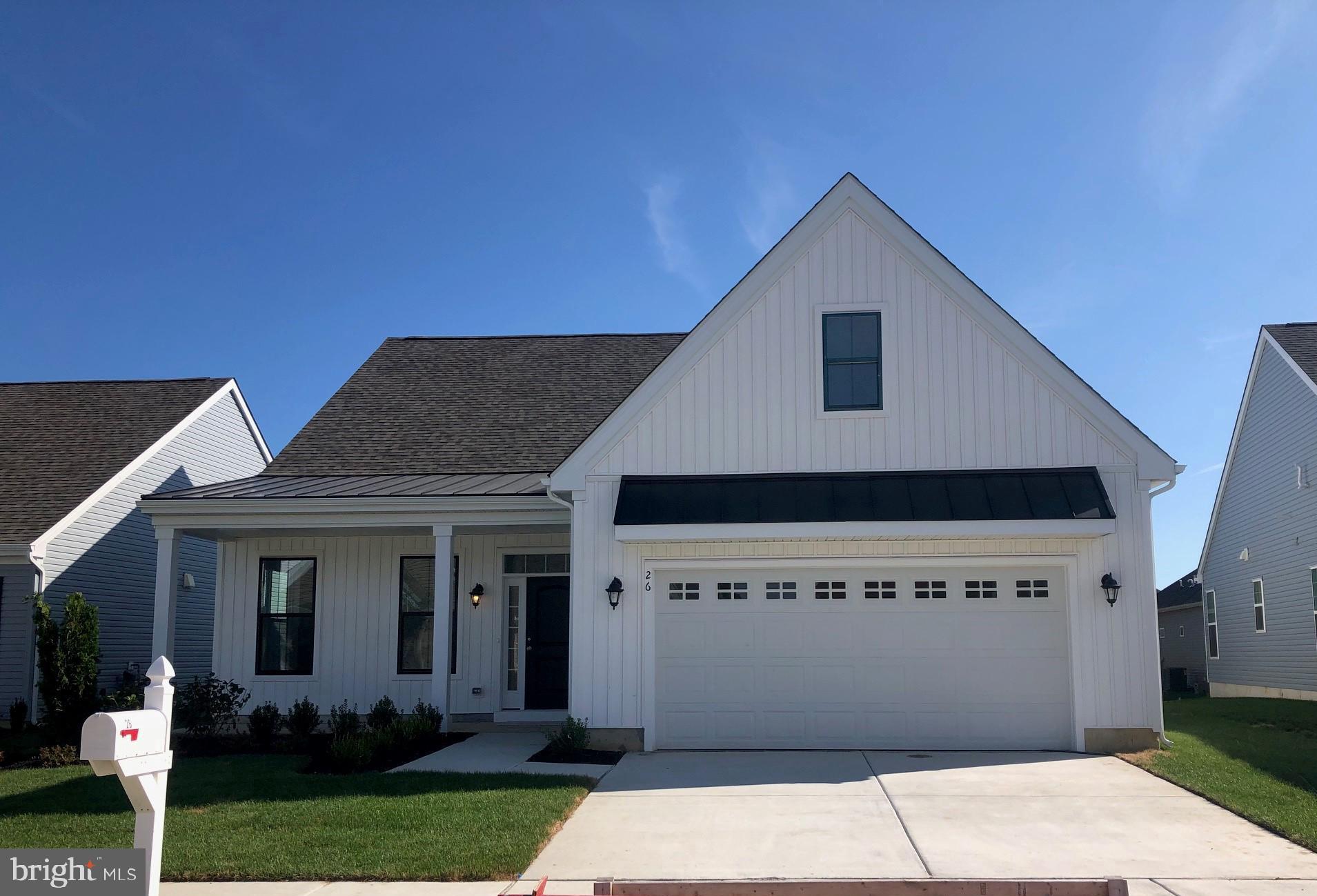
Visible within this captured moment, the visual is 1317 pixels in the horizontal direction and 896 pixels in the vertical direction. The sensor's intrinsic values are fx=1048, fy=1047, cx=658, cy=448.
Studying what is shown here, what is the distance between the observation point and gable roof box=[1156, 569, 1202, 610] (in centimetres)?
2894

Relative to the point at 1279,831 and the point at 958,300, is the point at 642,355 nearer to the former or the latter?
the point at 958,300

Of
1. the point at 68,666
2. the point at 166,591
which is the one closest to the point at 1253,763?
the point at 166,591

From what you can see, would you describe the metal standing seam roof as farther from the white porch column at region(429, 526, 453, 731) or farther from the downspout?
the downspout

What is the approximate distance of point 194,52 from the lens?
16.1 metres

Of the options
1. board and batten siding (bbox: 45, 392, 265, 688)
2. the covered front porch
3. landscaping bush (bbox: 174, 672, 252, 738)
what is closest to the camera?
landscaping bush (bbox: 174, 672, 252, 738)

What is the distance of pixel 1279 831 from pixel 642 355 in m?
13.5

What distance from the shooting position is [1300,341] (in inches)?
813

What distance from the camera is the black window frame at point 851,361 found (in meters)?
12.7

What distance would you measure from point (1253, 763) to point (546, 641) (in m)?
9.07

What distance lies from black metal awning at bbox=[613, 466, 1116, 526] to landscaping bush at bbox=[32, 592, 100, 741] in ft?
22.7

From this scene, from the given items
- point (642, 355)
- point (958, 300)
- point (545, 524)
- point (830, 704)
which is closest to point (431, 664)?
point (545, 524)

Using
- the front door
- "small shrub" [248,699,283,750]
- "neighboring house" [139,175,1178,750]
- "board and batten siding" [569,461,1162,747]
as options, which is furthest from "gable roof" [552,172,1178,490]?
"small shrub" [248,699,283,750]

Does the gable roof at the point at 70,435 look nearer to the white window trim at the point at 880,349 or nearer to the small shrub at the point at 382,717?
the small shrub at the point at 382,717

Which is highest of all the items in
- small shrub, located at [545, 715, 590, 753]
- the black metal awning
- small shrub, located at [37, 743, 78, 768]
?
the black metal awning
